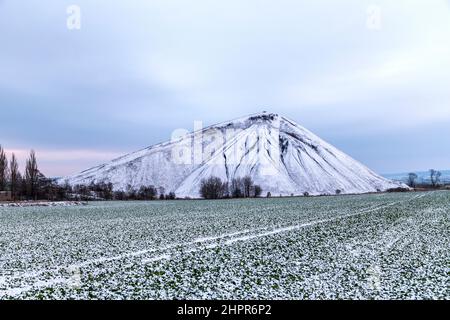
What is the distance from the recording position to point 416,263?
16.4 meters

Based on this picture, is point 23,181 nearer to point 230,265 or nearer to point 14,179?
point 14,179

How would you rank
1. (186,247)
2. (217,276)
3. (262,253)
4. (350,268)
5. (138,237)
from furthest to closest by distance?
(138,237)
(186,247)
(262,253)
(350,268)
(217,276)

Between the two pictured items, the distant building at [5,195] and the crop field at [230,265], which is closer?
the crop field at [230,265]

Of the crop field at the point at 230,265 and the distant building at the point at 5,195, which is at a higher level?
the distant building at the point at 5,195

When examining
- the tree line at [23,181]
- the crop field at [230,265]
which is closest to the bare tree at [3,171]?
the tree line at [23,181]

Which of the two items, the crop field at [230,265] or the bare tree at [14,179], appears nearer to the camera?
the crop field at [230,265]

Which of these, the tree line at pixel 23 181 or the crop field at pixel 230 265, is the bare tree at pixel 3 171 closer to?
the tree line at pixel 23 181

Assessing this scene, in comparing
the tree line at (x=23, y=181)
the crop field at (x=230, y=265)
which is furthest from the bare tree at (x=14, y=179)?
the crop field at (x=230, y=265)

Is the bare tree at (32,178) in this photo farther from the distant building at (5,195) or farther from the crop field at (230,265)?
the crop field at (230,265)
